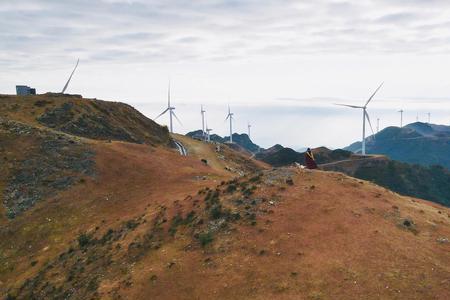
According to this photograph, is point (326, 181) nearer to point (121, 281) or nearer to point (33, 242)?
point (121, 281)

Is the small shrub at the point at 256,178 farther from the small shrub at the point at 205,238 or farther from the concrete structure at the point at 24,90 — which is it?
the concrete structure at the point at 24,90

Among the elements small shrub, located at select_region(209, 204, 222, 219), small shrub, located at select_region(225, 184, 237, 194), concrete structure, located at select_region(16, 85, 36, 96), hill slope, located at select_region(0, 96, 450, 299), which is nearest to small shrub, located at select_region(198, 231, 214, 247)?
hill slope, located at select_region(0, 96, 450, 299)

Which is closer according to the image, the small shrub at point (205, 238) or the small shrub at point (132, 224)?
the small shrub at point (205, 238)

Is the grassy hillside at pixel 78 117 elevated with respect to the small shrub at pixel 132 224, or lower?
elevated

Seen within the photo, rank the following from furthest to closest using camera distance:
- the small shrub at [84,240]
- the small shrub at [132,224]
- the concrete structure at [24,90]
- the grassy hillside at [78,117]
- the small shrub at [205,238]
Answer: the concrete structure at [24,90]
the grassy hillside at [78,117]
the small shrub at [84,240]
the small shrub at [132,224]
the small shrub at [205,238]

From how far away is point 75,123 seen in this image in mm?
111375

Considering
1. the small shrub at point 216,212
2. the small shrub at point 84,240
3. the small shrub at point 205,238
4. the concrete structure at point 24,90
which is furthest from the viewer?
the concrete structure at point 24,90

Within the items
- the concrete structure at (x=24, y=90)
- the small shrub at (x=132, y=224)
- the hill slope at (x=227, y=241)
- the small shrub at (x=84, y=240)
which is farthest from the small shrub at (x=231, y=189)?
the concrete structure at (x=24, y=90)

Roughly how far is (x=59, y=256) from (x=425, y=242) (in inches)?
1701

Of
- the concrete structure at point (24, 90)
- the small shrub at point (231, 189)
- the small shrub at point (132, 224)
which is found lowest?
the small shrub at point (132, 224)

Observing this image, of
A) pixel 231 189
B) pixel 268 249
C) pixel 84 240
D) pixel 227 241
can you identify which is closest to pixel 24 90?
pixel 84 240

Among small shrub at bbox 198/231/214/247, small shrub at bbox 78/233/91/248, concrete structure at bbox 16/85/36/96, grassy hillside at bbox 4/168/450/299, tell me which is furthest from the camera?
concrete structure at bbox 16/85/36/96

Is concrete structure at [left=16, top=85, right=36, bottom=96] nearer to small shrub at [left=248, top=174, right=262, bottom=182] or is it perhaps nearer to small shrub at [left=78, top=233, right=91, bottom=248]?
small shrub at [left=78, top=233, right=91, bottom=248]

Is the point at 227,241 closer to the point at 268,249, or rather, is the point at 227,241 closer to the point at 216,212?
the point at 268,249
